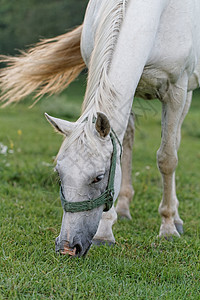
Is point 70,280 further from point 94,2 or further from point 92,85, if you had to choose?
point 94,2

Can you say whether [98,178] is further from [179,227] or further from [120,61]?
[179,227]

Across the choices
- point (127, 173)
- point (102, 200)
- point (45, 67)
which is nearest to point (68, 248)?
point (102, 200)

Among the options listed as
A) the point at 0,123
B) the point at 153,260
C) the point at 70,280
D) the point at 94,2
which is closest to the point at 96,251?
the point at 153,260

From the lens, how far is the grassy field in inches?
92.0

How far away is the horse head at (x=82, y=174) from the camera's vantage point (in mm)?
2398

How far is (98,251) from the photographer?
2914 millimetres

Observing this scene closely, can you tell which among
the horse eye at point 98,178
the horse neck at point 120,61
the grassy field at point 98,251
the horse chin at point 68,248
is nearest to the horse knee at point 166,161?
the grassy field at point 98,251

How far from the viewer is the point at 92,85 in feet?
8.71

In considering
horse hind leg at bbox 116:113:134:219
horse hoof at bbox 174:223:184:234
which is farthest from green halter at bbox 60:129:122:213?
horse hind leg at bbox 116:113:134:219

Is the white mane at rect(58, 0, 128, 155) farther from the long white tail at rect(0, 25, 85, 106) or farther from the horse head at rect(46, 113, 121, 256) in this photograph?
the long white tail at rect(0, 25, 85, 106)

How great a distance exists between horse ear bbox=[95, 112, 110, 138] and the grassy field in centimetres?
49

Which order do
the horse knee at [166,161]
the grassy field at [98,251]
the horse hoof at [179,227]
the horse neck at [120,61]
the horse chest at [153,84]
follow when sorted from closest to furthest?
the grassy field at [98,251]
the horse neck at [120,61]
the horse chest at [153,84]
the horse knee at [166,161]
the horse hoof at [179,227]

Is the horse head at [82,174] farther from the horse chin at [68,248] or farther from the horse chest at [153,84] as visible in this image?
the horse chest at [153,84]

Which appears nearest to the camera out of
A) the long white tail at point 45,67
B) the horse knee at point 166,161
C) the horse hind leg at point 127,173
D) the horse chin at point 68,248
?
the horse chin at point 68,248
